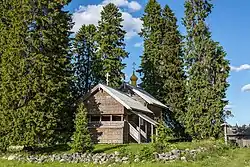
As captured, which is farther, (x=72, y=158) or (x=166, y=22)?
(x=166, y=22)

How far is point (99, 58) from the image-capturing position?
140 ft

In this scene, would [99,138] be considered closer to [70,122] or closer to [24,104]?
[70,122]

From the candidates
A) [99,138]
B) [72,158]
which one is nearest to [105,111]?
[99,138]

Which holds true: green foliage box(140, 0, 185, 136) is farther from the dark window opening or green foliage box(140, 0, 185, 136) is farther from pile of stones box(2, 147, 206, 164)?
pile of stones box(2, 147, 206, 164)

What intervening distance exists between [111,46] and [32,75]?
62.0 ft

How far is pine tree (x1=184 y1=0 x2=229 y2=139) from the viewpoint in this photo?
115ft

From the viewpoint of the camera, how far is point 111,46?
4244 cm

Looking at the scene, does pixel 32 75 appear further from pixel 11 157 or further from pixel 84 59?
pixel 84 59

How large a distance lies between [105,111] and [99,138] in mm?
2349

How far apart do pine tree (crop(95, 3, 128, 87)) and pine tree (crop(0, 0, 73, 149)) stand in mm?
15599

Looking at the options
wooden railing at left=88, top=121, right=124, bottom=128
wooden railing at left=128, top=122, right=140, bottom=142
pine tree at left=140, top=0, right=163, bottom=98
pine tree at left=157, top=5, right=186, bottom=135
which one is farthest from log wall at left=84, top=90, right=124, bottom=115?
pine tree at left=140, top=0, right=163, bottom=98

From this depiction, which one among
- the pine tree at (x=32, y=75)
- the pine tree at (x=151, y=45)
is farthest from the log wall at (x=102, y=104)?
the pine tree at (x=151, y=45)

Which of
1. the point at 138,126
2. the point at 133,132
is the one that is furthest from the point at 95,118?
the point at 138,126

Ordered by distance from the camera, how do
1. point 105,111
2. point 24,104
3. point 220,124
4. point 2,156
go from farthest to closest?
point 220,124
point 105,111
point 24,104
point 2,156
